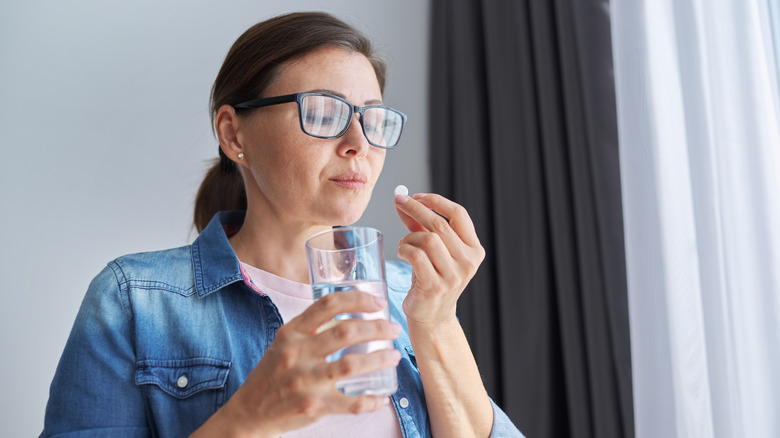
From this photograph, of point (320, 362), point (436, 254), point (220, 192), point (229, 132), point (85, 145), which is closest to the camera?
point (320, 362)

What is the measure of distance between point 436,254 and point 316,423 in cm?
35

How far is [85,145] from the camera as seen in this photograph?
1.80 metres

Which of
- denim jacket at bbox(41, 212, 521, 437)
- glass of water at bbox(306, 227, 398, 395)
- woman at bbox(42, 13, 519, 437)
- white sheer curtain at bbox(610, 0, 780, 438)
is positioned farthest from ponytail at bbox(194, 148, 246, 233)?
white sheer curtain at bbox(610, 0, 780, 438)

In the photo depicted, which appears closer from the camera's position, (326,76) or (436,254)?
(436,254)

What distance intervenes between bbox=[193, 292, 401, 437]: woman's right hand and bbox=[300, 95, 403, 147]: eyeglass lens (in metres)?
0.49

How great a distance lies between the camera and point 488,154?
2061 mm

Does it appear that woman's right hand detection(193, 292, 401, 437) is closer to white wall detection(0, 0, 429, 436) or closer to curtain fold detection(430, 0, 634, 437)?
curtain fold detection(430, 0, 634, 437)

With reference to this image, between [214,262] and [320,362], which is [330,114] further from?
[320,362]

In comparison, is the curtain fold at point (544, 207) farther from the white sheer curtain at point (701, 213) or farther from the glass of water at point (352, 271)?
the glass of water at point (352, 271)

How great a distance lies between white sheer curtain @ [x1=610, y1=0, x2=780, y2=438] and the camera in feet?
3.90

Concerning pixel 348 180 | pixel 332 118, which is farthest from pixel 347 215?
pixel 332 118

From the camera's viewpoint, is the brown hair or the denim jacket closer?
the denim jacket

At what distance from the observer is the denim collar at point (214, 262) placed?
1.15 m

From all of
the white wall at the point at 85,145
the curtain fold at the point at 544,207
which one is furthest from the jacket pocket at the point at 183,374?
the curtain fold at the point at 544,207
